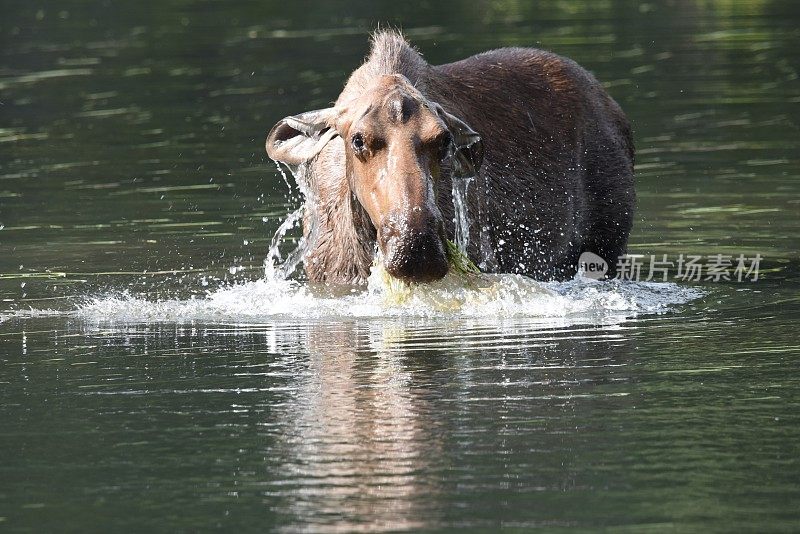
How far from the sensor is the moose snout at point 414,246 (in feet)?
30.6

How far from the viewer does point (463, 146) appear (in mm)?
10500

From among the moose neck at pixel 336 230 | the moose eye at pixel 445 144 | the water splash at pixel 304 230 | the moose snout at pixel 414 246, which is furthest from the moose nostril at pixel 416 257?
the water splash at pixel 304 230

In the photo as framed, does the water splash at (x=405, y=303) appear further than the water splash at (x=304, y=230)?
No

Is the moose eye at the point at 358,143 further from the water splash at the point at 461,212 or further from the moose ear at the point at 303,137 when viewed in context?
the water splash at the point at 461,212

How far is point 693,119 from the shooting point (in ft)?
69.4

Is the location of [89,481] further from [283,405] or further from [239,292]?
[239,292]

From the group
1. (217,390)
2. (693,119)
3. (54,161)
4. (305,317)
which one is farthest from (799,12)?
(217,390)

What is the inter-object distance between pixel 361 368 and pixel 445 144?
1.60 metres

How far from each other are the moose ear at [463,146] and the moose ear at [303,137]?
75 centimetres

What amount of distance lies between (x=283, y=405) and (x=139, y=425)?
→ 0.70m

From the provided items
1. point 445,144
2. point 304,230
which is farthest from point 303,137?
point 445,144

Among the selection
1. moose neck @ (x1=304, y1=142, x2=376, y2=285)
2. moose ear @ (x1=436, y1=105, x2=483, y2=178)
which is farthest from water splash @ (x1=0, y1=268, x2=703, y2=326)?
moose ear @ (x1=436, y1=105, x2=483, y2=178)

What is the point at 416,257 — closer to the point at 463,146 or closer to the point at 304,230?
the point at 463,146

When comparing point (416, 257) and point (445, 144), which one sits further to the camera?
point (445, 144)
